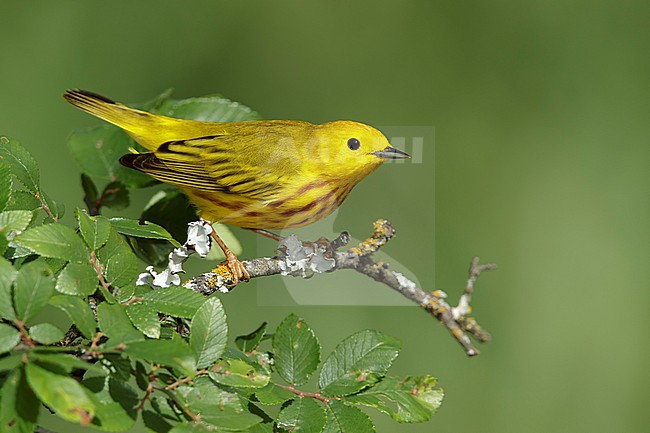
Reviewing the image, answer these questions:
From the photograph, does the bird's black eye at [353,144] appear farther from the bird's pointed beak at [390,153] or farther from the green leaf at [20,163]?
the green leaf at [20,163]

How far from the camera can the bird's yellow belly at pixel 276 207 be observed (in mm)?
831

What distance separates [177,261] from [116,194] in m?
0.33

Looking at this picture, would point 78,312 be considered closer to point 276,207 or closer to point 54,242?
point 54,242

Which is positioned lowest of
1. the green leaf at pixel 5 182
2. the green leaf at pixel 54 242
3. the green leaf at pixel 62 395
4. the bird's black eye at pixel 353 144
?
the green leaf at pixel 62 395

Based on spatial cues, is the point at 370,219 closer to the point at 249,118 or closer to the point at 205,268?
the point at 249,118

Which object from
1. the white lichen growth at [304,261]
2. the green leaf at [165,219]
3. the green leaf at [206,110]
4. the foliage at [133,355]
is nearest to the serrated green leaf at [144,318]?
the foliage at [133,355]

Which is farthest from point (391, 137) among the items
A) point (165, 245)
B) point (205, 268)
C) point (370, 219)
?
point (205, 268)

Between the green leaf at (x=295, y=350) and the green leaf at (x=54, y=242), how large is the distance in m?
0.17

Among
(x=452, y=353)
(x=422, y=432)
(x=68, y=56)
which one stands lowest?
(x=422, y=432)

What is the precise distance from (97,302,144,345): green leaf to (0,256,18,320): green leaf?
0.05 meters

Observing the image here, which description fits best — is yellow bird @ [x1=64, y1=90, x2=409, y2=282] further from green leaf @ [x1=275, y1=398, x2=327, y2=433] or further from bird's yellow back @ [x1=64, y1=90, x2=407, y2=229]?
green leaf @ [x1=275, y1=398, x2=327, y2=433]

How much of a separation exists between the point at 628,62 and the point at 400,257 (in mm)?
1400

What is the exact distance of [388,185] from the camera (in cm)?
97

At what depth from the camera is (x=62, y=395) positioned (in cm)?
41
